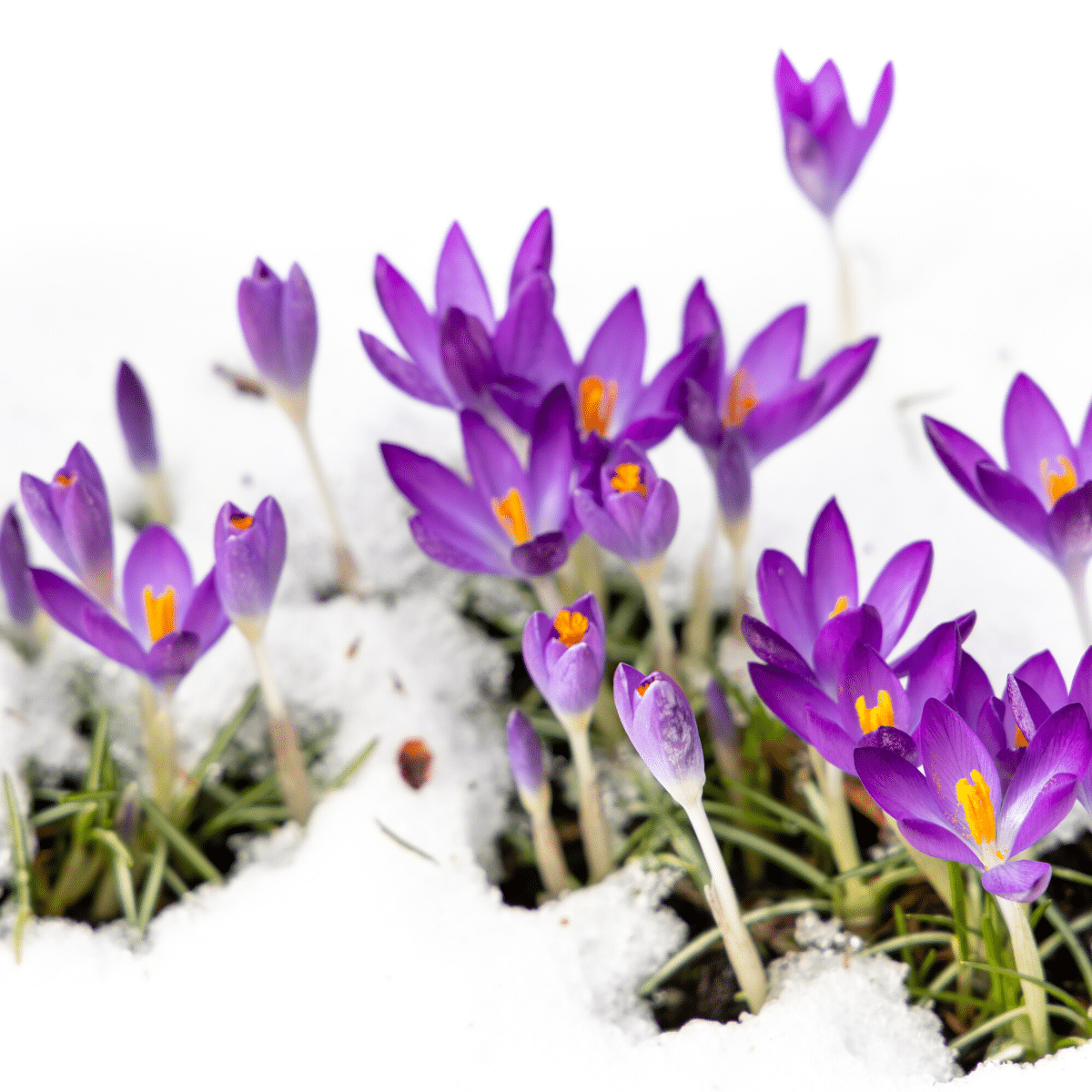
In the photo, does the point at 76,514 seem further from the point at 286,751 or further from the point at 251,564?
the point at 286,751

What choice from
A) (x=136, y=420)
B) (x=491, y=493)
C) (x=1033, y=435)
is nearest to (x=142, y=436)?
(x=136, y=420)

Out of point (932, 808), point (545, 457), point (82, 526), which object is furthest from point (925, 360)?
point (82, 526)

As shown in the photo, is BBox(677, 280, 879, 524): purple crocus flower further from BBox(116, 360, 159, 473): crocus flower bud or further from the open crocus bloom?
BBox(116, 360, 159, 473): crocus flower bud

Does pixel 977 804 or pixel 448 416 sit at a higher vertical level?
pixel 448 416

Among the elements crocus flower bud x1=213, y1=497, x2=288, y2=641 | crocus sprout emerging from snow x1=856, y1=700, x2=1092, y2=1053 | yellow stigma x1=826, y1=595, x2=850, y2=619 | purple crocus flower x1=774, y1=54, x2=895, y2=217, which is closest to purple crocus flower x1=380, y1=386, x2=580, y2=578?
crocus flower bud x1=213, y1=497, x2=288, y2=641

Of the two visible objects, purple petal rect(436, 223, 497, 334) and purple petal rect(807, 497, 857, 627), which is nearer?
purple petal rect(807, 497, 857, 627)

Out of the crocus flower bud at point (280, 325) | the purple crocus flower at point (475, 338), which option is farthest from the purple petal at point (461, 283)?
the crocus flower bud at point (280, 325)

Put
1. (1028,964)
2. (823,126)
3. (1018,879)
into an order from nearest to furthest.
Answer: (1018,879), (1028,964), (823,126)

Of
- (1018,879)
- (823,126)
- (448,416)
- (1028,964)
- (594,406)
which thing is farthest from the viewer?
(448,416)
